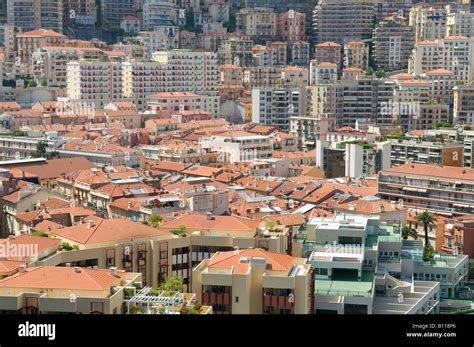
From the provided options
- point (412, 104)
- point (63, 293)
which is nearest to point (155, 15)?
point (412, 104)

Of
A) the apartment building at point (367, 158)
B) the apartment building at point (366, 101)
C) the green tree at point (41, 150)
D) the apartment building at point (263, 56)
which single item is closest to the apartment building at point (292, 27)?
the apartment building at point (263, 56)

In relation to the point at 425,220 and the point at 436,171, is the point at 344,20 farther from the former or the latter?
the point at 425,220

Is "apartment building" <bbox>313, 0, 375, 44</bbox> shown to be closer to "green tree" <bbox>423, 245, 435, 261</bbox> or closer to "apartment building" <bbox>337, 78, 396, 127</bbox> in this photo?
"apartment building" <bbox>337, 78, 396, 127</bbox>

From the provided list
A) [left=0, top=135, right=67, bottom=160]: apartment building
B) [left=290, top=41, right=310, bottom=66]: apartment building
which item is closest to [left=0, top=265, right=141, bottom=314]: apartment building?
[left=0, top=135, right=67, bottom=160]: apartment building

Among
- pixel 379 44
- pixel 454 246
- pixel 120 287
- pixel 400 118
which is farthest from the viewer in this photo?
pixel 379 44

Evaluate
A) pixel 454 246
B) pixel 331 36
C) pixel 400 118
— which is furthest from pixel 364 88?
pixel 454 246

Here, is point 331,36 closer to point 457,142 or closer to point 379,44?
point 379,44
